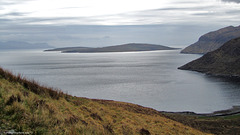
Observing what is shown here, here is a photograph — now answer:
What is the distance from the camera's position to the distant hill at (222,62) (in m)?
130

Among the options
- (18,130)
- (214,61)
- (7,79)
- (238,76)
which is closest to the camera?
(18,130)

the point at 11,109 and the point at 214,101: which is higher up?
the point at 11,109

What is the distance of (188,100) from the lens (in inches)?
2594

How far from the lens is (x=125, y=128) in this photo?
611 inches

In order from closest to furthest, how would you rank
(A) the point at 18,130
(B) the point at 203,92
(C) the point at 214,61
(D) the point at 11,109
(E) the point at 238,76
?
(A) the point at 18,130 → (D) the point at 11,109 → (B) the point at 203,92 → (E) the point at 238,76 → (C) the point at 214,61

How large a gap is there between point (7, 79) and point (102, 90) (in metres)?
64.1

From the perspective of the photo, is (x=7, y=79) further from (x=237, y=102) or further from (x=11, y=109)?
(x=237, y=102)

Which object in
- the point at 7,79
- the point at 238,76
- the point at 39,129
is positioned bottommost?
the point at 238,76

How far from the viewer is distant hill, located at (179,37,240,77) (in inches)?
5128

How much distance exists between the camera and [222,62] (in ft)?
475

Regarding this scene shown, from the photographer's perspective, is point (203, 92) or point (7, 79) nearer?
point (7, 79)

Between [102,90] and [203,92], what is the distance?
3214cm

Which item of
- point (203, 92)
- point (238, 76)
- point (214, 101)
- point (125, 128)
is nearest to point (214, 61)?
point (238, 76)

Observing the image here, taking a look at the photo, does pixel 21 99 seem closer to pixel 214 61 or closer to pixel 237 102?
pixel 237 102
